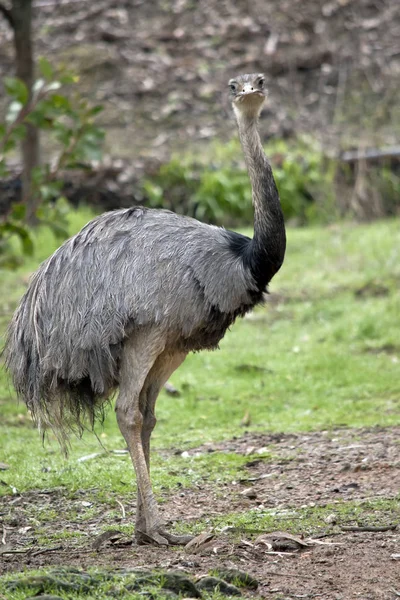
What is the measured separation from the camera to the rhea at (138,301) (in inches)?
203

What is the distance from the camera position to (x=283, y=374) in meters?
8.72

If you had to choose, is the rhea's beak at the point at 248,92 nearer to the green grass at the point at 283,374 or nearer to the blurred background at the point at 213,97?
the green grass at the point at 283,374

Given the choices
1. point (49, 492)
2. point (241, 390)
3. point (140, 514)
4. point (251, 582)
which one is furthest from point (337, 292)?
point (251, 582)

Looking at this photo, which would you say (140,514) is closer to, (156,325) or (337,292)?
(156,325)

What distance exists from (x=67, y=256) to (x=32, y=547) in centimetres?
146

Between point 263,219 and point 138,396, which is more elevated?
point 263,219

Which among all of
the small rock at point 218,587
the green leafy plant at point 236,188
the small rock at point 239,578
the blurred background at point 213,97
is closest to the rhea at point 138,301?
the small rock at point 239,578

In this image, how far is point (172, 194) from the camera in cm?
1305

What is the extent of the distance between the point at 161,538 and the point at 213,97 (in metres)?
11.3

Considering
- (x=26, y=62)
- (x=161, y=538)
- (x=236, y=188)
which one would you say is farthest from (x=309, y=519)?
(x=236, y=188)

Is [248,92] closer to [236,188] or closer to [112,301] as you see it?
[112,301]

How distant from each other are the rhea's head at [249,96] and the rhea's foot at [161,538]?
6.97 feet

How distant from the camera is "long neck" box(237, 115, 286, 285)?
5152 millimetres

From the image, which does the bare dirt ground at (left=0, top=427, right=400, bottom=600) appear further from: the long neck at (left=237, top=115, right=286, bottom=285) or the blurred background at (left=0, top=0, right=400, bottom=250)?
the blurred background at (left=0, top=0, right=400, bottom=250)
